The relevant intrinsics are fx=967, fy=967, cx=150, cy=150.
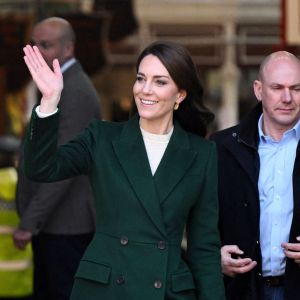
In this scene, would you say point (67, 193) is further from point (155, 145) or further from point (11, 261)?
point (155, 145)

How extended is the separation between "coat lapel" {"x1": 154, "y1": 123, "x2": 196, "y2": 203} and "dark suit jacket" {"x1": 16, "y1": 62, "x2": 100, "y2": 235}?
176cm

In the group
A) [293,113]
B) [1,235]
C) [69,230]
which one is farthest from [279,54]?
[1,235]

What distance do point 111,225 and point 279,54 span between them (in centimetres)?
144

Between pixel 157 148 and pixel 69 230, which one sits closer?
pixel 157 148

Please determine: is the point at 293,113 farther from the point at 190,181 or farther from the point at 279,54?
the point at 190,181

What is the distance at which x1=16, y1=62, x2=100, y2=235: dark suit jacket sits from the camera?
581 centimetres

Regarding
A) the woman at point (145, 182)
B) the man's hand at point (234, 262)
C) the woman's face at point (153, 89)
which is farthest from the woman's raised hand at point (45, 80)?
the man's hand at point (234, 262)

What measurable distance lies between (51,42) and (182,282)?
250 centimetres

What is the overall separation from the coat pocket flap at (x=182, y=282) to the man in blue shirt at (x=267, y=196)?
624 millimetres

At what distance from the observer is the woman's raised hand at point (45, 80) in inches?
147

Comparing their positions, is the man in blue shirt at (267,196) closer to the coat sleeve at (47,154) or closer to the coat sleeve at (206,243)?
the coat sleeve at (206,243)

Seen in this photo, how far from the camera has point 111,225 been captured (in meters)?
3.94

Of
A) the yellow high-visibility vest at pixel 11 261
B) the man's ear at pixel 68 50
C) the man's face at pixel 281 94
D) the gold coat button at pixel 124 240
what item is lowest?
the yellow high-visibility vest at pixel 11 261

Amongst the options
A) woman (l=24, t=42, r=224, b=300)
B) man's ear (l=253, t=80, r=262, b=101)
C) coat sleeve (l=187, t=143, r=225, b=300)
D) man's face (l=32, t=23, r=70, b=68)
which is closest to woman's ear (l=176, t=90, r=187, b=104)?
woman (l=24, t=42, r=224, b=300)
